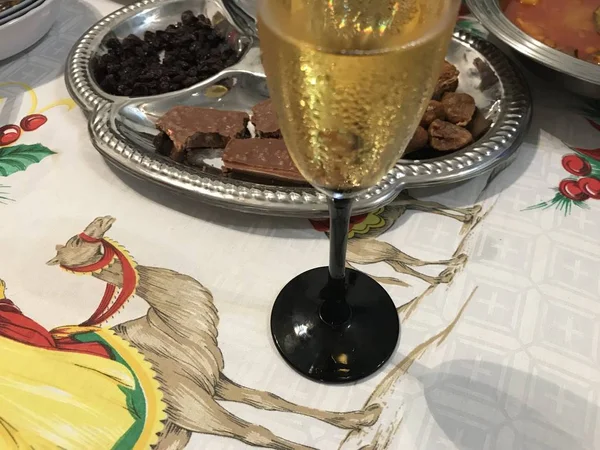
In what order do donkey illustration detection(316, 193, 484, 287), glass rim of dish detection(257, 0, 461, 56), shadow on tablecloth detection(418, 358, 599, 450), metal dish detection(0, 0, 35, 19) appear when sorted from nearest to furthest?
glass rim of dish detection(257, 0, 461, 56) → shadow on tablecloth detection(418, 358, 599, 450) → donkey illustration detection(316, 193, 484, 287) → metal dish detection(0, 0, 35, 19)

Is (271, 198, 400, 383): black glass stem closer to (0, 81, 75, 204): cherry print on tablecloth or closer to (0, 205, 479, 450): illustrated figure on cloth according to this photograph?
(0, 205, 479, 450): illustrated figure on cloth

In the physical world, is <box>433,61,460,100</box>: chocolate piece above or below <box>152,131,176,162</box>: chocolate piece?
above

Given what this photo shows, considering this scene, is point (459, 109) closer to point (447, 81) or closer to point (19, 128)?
point (447, 81)

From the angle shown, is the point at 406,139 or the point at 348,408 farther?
the point at 348,408

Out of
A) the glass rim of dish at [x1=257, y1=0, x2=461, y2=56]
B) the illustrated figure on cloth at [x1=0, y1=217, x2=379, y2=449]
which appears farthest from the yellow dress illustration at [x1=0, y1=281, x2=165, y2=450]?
the glass rim of dish at [x1=257, y1=0, x2=461, y2=56]

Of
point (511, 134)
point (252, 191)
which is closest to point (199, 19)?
point (252, 191)

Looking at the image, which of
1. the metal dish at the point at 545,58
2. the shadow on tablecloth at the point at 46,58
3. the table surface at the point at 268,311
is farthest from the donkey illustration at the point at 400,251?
the shadow on tablecloth at the point at 46,58

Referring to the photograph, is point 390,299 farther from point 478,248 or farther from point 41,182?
point 41,182
